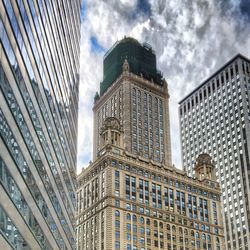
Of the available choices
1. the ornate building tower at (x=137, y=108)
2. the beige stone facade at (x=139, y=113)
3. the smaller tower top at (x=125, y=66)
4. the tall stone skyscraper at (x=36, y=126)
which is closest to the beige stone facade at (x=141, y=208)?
the ornate building tower at (x=137, y=108)

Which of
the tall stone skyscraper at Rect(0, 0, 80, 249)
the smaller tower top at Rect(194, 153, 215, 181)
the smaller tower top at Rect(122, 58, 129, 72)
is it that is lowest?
the tall stone skyscraper at Rect(0, 0, 80, 249)

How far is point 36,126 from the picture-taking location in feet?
160

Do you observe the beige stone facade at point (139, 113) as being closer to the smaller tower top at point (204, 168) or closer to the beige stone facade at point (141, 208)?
the smaller tower top at point (204, 168)

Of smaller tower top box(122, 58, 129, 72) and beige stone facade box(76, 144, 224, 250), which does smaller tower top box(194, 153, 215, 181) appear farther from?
smaller tower top box(122, 58, 129, 72)

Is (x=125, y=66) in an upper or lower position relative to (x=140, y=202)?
upper

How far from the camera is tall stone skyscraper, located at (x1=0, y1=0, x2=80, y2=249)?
37.2 metres

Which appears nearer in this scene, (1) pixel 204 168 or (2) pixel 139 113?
(1) pixel 204 168

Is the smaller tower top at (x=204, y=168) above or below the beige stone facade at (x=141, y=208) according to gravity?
above

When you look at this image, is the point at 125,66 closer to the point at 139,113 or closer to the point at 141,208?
the point at 139,113

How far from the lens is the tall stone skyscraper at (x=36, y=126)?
37250mm

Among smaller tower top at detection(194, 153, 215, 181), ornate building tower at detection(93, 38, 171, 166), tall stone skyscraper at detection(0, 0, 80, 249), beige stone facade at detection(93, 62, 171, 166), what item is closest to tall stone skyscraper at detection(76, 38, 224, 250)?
smaller tower top at detection(194, 153, 215, 181)

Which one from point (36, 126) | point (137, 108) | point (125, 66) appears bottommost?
point (36, 126)

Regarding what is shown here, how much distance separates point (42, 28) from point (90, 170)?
9422 centimetres

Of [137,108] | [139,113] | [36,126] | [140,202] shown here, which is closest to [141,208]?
[140,202]
